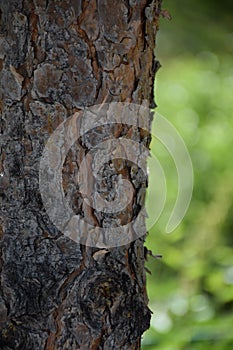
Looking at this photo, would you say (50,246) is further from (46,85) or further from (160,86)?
(160,86)

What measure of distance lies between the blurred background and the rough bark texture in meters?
0.85

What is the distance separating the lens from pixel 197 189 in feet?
10.1

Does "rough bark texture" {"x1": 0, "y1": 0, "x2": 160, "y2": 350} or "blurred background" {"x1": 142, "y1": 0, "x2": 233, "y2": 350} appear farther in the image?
"blurred background" {"x1": 142, "y1": 0, "x2": 233, "y2": 350}

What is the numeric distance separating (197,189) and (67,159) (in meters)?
2.17

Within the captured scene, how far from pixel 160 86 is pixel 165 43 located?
38cm

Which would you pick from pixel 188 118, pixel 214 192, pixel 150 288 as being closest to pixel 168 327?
pixel 150 288

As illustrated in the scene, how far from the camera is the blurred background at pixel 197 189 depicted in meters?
2.09

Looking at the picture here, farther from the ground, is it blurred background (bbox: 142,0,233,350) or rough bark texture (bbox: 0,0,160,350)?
blurred background (bbox: 142,0,233,350)

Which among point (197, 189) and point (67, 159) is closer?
point (67, 159)

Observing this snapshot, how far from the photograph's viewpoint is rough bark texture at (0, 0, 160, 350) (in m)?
0.95

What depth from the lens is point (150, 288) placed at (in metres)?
2.44

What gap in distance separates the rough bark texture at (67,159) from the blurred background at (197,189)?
0.85 metres

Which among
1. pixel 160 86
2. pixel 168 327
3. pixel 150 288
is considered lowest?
pixel 168 327

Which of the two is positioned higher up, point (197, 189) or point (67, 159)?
point (197, 189)
